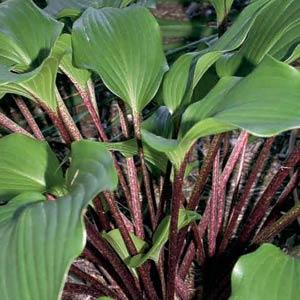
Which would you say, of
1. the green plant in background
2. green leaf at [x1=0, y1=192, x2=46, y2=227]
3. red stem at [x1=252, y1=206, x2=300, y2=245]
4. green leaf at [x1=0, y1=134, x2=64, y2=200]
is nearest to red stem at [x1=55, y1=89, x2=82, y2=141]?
the green plant in background

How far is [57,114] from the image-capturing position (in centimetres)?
95

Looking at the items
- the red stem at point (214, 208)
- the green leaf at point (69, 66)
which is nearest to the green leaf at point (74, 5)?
the green leaf at point (69, 66)

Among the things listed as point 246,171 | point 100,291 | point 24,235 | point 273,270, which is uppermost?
point 24,235

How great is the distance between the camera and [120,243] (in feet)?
3.22

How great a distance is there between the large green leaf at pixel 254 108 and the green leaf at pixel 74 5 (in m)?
0.45

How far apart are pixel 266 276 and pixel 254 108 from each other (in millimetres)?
228

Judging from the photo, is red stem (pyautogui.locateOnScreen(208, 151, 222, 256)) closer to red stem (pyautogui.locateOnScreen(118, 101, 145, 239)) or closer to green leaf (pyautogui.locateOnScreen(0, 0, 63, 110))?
red stem (pyautogui.locateOnScreen(118, 101, 145, 239))

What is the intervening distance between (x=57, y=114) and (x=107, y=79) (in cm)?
11

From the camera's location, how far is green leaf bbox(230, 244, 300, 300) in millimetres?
718

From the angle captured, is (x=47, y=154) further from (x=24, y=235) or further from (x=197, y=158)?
(x=197, y=158)

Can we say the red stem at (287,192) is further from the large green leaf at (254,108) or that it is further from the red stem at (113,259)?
the large green leaf at (254,108)

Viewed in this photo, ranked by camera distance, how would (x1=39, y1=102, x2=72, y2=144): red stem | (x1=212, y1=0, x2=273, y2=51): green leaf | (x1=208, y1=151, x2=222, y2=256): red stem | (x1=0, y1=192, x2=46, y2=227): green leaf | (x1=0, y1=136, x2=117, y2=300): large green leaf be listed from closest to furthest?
(x1=0, y1=136, x2=117, y2=300): large green leaf
(x1=0, y1=192, x2=46, y2=227): green leaf
(x1=212, y1=0, x2=273, y2=51): green leaf
(x1=39, y1=102, x2=72, y2=144): red stem
(x1=208, y1=151, x2=222, y2=256): red stem

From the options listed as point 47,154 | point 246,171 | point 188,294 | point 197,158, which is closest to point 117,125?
point 197,158

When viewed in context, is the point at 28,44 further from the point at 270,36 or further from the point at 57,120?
the point at 270,36
